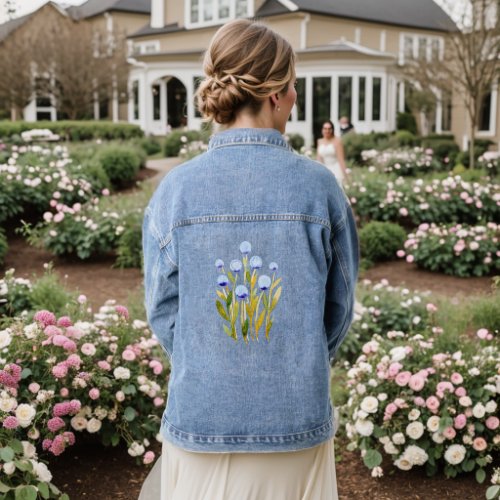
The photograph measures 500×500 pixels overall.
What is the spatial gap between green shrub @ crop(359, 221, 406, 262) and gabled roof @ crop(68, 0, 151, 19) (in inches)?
1154

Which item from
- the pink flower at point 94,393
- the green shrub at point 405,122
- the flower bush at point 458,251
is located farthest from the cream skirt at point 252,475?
the green shrub at point 405,122

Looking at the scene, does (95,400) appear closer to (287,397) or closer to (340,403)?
(340,403)

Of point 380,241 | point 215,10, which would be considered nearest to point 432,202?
point 380,241

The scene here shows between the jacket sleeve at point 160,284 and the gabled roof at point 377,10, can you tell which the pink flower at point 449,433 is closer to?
the jacket sleeve at point 160,284

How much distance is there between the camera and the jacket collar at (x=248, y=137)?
1848 millimetres

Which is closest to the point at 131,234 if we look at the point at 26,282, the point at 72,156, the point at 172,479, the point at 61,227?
the point at 61,227

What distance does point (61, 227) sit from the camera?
978cm

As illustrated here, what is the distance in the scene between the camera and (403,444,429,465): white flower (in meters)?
3.65

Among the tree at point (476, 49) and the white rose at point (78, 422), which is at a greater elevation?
the tree at point (476, 49)

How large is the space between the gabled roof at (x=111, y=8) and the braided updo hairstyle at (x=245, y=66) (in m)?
36.2

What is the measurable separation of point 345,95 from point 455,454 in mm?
23962

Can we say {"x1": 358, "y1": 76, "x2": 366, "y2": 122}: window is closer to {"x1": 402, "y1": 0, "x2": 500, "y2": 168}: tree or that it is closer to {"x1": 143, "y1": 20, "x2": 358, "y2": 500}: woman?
{"x1": 402, "y1": 0, "x2": 500, "y2": 168}: tree

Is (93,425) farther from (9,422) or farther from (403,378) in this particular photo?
(403,378)

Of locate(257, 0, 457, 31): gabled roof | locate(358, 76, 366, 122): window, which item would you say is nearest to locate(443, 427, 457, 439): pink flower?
locate(358, 76, 366, 122): window
